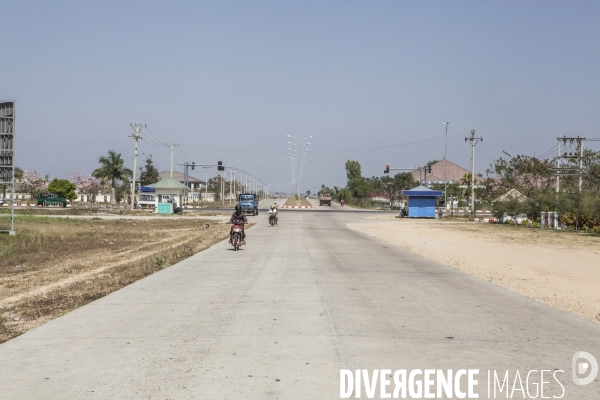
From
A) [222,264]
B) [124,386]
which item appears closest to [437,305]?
[124,386]

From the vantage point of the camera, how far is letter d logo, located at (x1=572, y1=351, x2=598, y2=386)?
644 cm

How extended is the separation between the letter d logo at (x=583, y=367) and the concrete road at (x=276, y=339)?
4.0 inches

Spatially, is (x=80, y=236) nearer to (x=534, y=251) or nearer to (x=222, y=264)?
(x=222, y=264)

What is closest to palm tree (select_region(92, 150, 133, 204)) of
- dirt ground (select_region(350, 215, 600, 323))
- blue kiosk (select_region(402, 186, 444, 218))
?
blue kiosk (select_region(402, 186, 444, 218))

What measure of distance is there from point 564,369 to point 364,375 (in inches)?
87.1

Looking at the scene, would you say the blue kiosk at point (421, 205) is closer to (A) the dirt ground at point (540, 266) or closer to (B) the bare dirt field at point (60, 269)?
(A) the dirt ground at point (540, 266)

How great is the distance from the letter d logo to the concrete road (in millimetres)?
102

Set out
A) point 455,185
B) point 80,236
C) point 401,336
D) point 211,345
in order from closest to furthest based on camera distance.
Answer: point 211,345, point 401,336, point 80,236, point 455,185

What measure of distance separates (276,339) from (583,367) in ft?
11.4

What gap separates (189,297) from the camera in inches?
452

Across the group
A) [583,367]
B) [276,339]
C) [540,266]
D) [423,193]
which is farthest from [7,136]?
[423,193]

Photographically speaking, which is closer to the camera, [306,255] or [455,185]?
[306,255]

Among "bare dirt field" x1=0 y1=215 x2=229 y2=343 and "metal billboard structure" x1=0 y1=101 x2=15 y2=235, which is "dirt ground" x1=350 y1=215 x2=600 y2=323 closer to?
"bare dirt field" x1=0 y1=215 x2=229 y2=343

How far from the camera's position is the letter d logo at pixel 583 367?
6.44 meters
